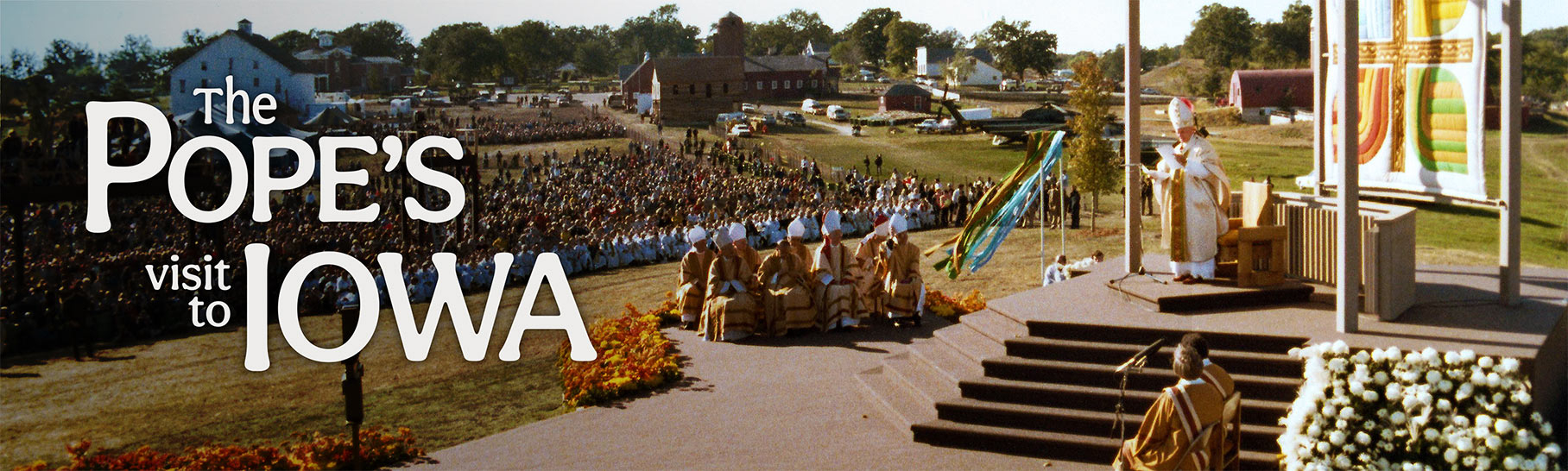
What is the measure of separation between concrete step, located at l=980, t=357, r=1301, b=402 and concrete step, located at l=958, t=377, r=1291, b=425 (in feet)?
0.18

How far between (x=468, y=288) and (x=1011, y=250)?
10073mm

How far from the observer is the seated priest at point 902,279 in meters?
14.1

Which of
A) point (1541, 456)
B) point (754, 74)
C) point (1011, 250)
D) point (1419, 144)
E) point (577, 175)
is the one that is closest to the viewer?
point (1541, 456)

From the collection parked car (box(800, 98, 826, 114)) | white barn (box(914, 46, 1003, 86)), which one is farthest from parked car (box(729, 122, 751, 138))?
white barn (box(914, 46, 1003, 86))

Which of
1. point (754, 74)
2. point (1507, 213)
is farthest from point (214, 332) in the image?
point (754, 74)

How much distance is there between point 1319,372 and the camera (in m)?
7.93

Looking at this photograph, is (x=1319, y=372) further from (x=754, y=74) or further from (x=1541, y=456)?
→ (x=754, y=74)

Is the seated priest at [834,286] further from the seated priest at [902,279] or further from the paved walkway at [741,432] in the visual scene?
the paved walkway at [741,432]

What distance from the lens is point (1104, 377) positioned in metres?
9.64

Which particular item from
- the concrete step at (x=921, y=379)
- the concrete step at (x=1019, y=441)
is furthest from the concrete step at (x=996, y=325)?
the concrete step at (x=1019, y=441)

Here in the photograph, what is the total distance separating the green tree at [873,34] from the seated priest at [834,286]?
101 meters

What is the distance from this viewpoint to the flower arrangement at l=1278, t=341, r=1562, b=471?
7.52 metres

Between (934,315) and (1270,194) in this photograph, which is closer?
(1270,194)

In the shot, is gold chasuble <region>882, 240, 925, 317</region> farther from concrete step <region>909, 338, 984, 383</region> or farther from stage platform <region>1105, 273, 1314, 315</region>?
stage platform <region>1105, 273, 1314, 315</region>
